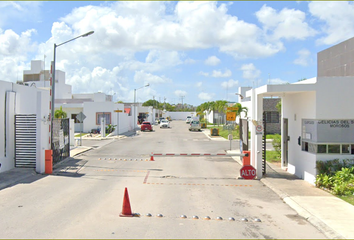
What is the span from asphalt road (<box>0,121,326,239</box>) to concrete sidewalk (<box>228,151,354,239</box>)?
255 mm

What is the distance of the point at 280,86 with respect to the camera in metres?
13.2

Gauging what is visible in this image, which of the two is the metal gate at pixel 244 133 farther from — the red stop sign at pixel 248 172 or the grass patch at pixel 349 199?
the grass patch at pixel 349 199

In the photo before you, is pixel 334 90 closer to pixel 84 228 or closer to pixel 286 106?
pixel 286 106

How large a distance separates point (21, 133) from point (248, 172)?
10760mm

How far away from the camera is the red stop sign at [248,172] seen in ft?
46.7

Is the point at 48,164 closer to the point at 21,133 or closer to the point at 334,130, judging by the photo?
the point at 21,133

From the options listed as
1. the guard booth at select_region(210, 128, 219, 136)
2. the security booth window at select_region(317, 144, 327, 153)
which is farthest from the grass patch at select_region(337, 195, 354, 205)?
the guard booth at select_region(210, 128, 219, 136)

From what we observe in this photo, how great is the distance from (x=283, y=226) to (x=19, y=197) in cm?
786

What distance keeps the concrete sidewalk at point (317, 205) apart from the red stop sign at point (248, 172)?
44cm

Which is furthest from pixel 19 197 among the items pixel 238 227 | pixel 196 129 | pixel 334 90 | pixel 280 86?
pixel 196 129

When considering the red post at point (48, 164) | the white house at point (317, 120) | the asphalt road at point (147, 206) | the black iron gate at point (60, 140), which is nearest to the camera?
the asphalt road at point (147, 206)

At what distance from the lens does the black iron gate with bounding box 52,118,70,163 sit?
56.6ft

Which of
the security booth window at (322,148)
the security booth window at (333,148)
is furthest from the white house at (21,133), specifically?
the security booth window at (333,148)

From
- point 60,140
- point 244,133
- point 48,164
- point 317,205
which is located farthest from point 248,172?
point 60,140
